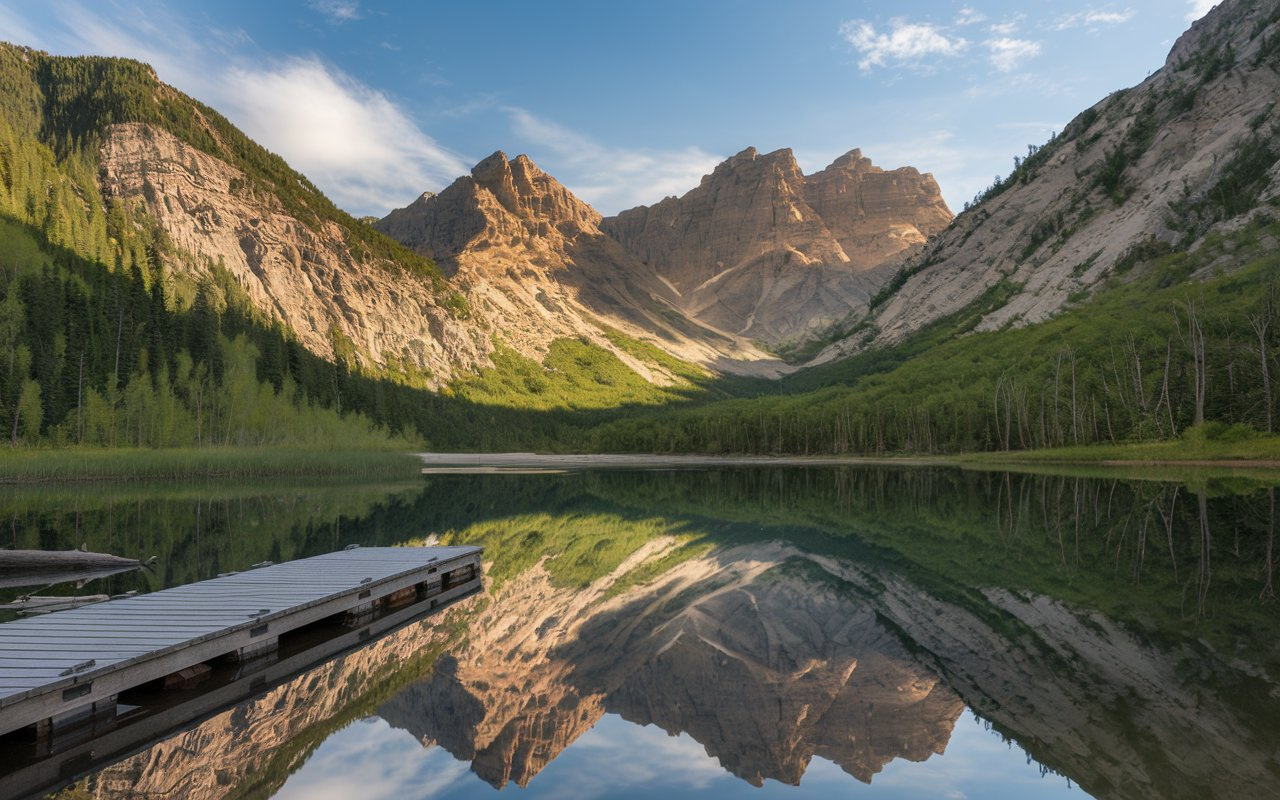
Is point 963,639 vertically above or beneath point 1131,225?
beneath

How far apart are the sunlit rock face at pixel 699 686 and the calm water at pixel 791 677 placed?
0.18ft

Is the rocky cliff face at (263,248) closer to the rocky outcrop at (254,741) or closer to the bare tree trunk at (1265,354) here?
the rocky outcrop at (254,741)

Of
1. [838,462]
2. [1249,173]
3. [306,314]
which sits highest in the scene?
[1249,173]

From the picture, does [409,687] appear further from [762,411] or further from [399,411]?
[399,411]

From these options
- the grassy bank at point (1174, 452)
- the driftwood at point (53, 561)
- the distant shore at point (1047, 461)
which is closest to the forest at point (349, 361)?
the grassy bank at point (1174, 452)

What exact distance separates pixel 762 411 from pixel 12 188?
124990mm

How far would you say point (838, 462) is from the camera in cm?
10812

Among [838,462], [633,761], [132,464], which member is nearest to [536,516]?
[633,761]

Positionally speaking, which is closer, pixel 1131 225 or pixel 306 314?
pixel 1131 225

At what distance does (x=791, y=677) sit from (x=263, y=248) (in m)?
177

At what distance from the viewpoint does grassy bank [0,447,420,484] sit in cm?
6706

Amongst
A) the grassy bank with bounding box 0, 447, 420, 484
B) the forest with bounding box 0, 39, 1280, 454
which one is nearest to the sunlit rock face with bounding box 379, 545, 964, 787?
the grassy bank with bounding box 0, 447, 420, 484

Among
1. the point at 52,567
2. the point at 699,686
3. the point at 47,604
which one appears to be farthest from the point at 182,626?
the point at 52,567

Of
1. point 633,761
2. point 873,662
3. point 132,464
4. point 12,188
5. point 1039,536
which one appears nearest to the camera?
point 633,761
